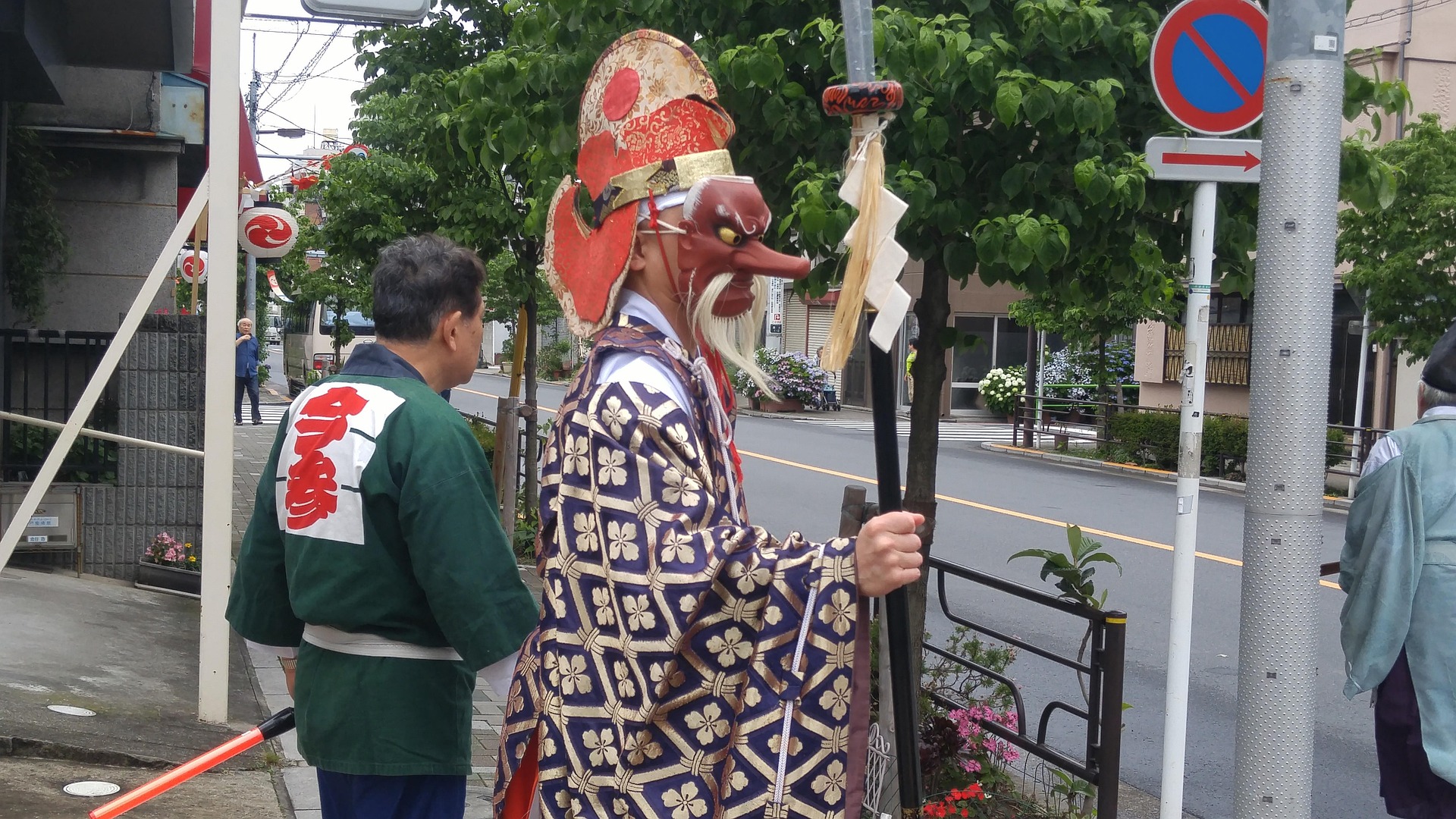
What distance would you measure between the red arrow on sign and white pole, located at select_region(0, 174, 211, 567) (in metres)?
3.57

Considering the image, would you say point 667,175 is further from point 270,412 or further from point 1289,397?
point 270,412

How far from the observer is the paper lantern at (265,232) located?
1236 cm

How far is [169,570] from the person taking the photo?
7.98 metres

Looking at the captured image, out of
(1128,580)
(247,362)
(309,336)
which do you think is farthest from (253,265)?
(1128,580)

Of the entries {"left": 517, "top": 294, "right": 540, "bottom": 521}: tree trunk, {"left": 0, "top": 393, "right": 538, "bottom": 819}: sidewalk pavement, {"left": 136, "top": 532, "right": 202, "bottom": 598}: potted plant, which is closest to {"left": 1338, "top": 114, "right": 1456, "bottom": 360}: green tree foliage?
{"left": 517, "top": 294, "right": 540, "bottom": 521}: tree trunk

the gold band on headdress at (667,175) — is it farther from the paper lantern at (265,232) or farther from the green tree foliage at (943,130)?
the paper lantern at (265,232)

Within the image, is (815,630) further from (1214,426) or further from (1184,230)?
(1214,426)

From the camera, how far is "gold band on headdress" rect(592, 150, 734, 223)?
2.30 m

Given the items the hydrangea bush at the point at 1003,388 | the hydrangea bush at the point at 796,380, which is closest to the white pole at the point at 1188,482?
the hydrangea bush at the point at 1003,388

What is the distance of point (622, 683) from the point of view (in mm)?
2119

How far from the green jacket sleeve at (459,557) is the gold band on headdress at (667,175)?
2.11 feet

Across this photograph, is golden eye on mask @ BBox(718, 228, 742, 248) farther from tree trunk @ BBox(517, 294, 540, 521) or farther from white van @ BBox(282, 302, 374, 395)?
white van @ BBox(282, 302, 374, 395)

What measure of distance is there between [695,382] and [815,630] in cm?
48

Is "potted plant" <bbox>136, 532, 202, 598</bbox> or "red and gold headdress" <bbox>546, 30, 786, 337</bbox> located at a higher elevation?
"red and gold headdress" <bbox>546, 30, 786, 337</bbox>
